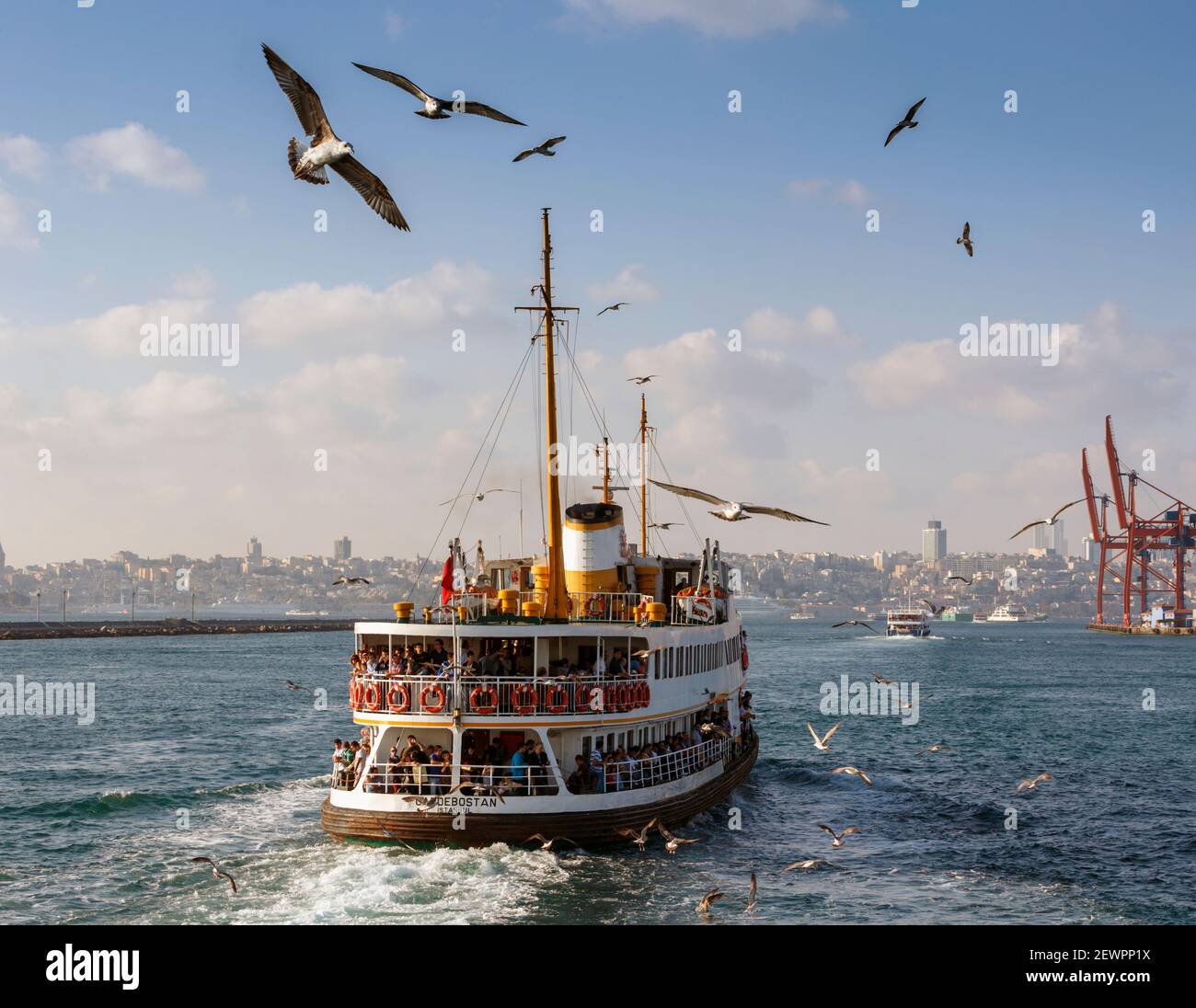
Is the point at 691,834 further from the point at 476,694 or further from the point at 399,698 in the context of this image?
the point at 399,698

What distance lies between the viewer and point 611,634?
93.4 feet

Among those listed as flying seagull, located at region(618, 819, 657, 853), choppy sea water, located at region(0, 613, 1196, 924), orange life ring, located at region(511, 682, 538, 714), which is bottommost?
choppy sea water, located at region(0, 613, 1196, 924)

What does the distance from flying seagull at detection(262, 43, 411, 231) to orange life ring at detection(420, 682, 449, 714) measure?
12079mm

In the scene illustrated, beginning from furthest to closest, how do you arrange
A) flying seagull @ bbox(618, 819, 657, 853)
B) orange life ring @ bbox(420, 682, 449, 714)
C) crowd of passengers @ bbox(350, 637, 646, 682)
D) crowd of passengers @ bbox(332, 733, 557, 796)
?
crowd of passengers @ bbox(350, 637, 646, 682), orange life ring @ bbox(420, 682, 449, 714), crowd of passengers @ bbox(332, 733, 557, 796), flying seagull @ bbox(618, 819, 657, 853)

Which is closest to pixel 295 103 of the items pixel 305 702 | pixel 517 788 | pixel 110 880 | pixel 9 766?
pixel 517 788

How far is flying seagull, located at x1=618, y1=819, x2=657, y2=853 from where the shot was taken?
2621 cm

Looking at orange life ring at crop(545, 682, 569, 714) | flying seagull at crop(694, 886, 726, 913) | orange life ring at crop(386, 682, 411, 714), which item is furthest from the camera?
orange life ring at crop(545, 682, 569, 714)

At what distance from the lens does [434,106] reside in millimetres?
16734

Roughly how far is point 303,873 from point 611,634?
325 inches

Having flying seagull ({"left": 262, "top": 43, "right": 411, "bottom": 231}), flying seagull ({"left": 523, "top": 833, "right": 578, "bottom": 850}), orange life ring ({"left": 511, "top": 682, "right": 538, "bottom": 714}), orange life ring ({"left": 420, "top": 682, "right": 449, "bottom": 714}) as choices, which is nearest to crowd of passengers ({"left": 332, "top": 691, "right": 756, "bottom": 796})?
orange life ring ({"left": 511, "top": 682, "right": 538, "bottom": 714})

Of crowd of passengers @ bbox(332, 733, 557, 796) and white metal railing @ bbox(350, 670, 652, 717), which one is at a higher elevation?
white metal railing @ bbox(350, 670, 652, 717)

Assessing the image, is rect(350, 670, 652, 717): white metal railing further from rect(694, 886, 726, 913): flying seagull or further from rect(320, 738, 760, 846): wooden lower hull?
rect(694, 886, 726, 913): flying seagull
